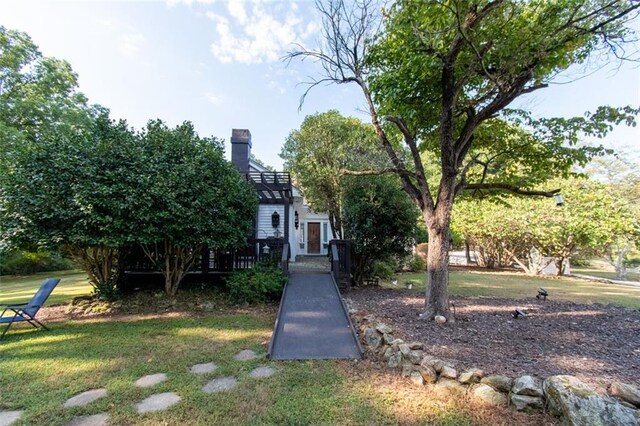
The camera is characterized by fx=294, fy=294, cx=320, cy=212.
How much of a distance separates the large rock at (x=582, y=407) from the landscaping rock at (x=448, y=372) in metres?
0.80

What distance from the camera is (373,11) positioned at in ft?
20.1

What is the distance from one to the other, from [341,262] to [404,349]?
5.02m

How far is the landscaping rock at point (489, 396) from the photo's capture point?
2851 millimetres

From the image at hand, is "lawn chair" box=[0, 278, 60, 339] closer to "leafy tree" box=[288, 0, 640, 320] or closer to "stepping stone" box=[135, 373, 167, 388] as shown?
"stepping stone" box=[135, 373, 167, 388]

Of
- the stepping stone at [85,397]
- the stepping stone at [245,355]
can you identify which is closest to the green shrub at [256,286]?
the stepping stone at [245,355]

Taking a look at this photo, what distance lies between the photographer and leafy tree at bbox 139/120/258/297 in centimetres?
645

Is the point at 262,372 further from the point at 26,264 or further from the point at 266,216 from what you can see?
the point at 26,264

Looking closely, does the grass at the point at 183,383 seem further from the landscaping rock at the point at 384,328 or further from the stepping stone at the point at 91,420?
the landscaping rock at the point at 384,328

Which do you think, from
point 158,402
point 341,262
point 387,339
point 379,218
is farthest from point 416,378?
point 341,262

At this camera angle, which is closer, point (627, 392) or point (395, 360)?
point (627, 392)

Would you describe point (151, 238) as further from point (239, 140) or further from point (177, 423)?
point (239, 140)

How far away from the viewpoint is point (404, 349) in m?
3.86

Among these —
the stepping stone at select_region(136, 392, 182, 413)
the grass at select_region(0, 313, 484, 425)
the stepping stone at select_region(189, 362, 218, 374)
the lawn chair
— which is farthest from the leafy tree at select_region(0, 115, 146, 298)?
the stepping stone at select_region(136, 392, 182, 413)

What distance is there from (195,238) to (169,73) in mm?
6273
